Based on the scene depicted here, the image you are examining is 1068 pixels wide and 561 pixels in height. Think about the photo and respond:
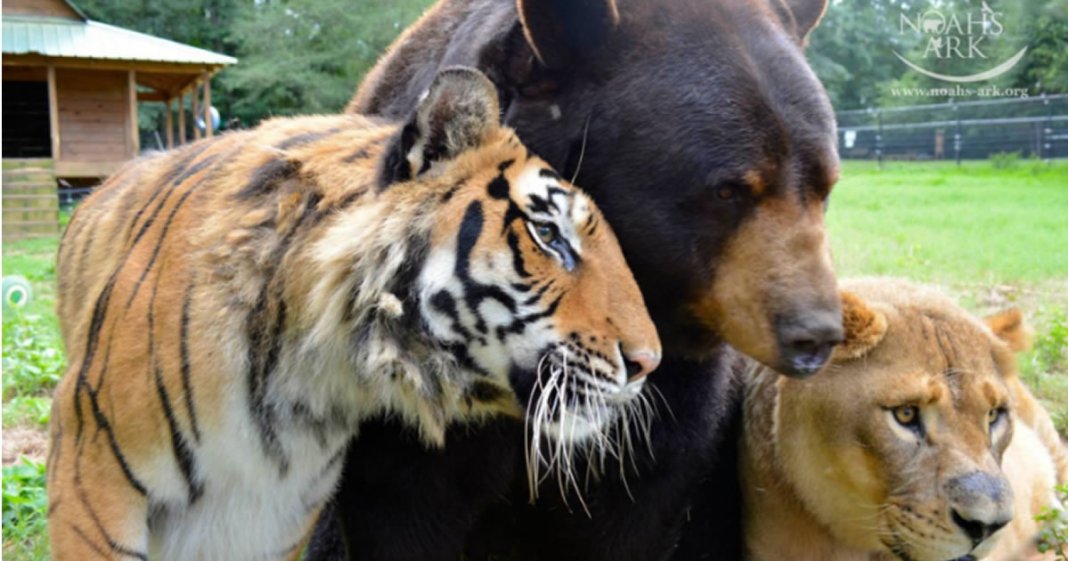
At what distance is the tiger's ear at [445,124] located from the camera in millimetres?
2346

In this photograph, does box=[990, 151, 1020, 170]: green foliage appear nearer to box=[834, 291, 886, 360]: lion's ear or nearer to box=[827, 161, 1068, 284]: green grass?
box=[827, 161, 1068, 284]: green grass

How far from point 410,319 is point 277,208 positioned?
477 millimetres

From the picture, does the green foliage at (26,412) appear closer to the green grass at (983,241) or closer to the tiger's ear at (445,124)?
the tiger's ear at (445,124)

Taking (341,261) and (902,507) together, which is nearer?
(341,261)

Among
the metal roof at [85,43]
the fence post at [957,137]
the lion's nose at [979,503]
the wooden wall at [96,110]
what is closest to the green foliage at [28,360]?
the lion's nose at [979,503]

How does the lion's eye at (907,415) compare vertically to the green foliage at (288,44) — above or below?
above

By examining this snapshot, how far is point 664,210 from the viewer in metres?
2.58

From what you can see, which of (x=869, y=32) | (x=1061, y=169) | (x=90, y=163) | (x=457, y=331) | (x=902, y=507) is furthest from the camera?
(x=869, y=32)

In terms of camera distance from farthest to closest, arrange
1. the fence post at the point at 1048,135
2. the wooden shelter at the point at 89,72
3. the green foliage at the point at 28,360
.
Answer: the wooden shelter at the point at 89,72
the fence post at the point at 1048,135
the green foliage at the point at 28,360

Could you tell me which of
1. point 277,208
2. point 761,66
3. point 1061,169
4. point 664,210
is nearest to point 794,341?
point 664,210

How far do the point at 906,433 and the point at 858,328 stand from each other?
0.33 m

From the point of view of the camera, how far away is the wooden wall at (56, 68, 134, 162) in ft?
86.9

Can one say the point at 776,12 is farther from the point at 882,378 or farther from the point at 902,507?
the point at 902,507

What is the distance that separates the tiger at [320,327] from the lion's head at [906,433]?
80 centimetres
